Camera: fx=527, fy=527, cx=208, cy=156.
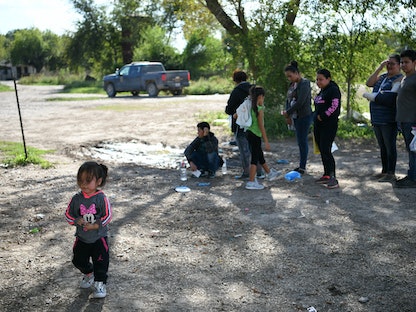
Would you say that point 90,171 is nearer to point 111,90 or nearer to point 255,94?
point 255,94

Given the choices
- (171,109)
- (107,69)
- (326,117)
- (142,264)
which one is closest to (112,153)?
(326,117)

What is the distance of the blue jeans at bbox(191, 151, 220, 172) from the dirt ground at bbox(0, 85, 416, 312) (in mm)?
296

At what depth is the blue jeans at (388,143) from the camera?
7.91 m

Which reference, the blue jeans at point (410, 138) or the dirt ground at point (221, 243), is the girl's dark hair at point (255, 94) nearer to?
the dirt ground at point (221, 243)

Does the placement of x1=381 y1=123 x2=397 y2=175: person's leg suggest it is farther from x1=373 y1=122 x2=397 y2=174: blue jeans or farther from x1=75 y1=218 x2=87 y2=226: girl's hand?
x1=75 y1=218 x2=87 y2=226: girl's hand

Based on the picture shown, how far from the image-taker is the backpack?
307 inches

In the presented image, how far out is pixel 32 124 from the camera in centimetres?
1627

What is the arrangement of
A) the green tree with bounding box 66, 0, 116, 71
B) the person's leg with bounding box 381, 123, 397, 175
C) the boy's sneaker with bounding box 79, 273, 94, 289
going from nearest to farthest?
the boy's sneaker with bounding box 79, 273, 94, 289
the person's leg with bounding box 381, 123, 397, 175
the green tree with bounding box 66, 0, 116, 71

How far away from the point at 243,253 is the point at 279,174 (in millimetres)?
3732

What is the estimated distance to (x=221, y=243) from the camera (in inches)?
216

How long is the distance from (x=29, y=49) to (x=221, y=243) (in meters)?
95.9

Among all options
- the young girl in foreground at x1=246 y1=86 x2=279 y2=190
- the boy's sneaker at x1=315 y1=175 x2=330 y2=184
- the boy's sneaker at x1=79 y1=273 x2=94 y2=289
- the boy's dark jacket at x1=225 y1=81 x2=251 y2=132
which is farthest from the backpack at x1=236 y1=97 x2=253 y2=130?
the boy's sneaker at x1=79 y1=273 x2=94 y2=289

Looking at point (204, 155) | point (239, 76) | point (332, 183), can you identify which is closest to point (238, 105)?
point (239, 76)

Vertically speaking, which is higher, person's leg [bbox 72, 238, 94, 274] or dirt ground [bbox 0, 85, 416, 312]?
person's leg [bbox 72, 238, 94, 274]
